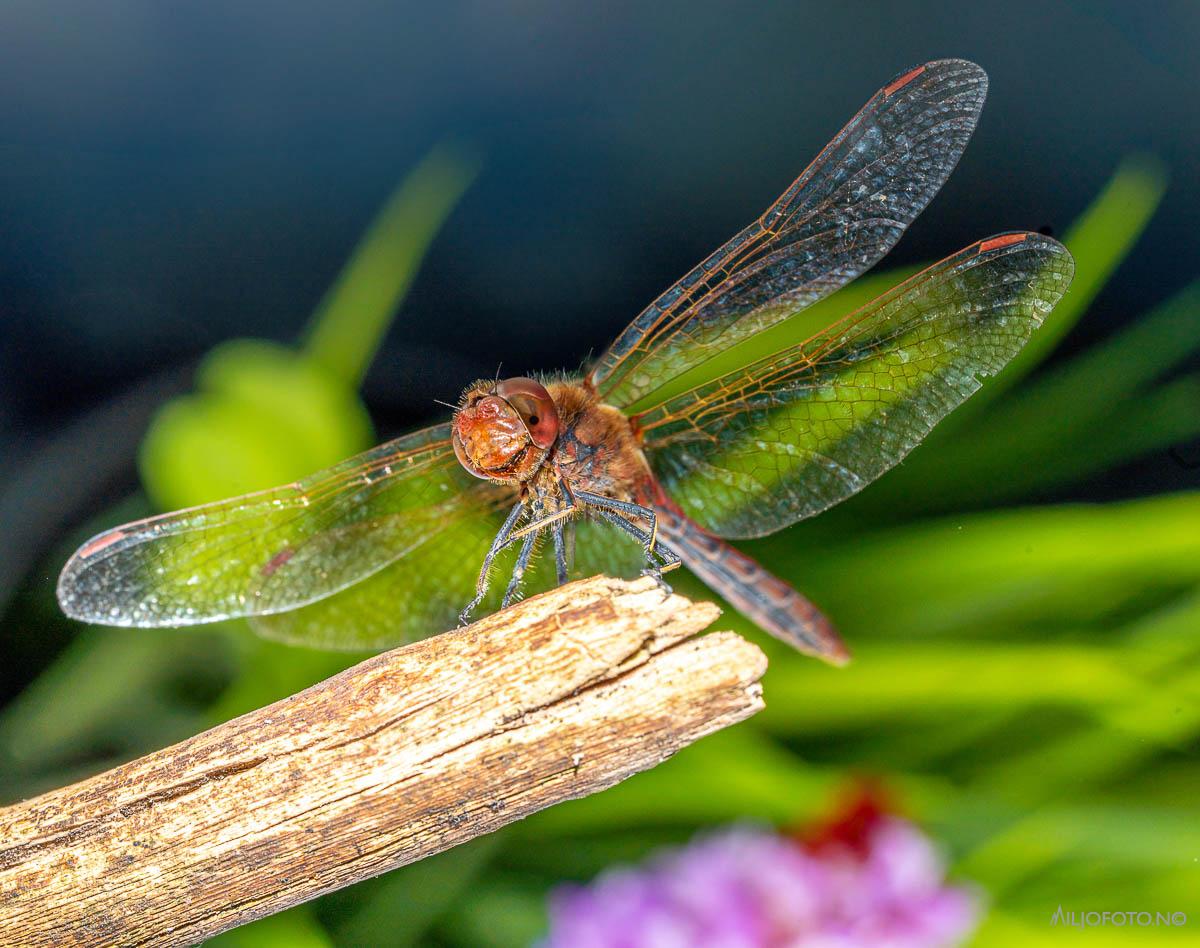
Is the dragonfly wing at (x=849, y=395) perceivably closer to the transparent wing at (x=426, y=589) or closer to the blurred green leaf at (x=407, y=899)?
the transparent wing at (x=426, y=589)

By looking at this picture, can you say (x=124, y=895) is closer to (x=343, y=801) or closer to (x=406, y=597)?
(x=343, y=801)

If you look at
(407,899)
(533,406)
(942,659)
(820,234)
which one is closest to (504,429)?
(533,406)

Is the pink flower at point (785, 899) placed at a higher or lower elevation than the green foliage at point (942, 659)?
lower

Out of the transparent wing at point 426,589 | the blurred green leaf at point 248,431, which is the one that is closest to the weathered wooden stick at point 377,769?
the transparent wing at point 426,589

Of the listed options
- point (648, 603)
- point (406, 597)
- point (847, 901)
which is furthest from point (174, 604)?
point (847, 901)

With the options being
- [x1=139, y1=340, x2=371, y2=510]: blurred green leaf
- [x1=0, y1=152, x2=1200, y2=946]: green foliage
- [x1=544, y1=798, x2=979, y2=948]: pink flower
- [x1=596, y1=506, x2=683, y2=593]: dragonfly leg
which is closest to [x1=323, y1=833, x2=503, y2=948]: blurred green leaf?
[x1=0, y1=152, x2=1200, y2=946]: green foliage

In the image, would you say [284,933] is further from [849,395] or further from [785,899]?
[849,395]

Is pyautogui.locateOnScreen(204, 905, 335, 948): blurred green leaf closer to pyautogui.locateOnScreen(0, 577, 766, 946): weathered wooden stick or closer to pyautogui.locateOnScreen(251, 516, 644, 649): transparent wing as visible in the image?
pyautogui.locateOnScreen(0, 577, 766, 946): weathered wooden stick
